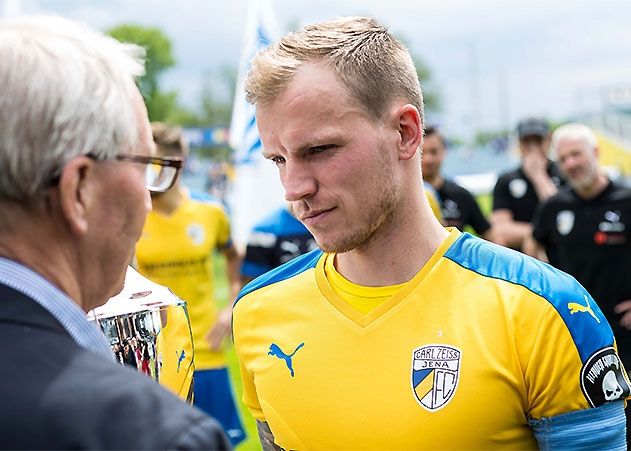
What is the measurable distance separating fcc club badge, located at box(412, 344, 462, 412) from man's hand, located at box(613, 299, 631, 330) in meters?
3.86

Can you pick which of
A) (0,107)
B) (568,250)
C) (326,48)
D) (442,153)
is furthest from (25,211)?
(442,153)

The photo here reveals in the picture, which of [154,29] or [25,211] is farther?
[154,29]

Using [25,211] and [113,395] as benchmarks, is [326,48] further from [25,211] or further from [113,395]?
[113,395]

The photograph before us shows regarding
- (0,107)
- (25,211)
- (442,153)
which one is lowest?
(442,153)

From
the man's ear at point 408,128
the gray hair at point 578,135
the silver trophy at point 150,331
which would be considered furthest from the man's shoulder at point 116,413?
the gray hair at point 578,135

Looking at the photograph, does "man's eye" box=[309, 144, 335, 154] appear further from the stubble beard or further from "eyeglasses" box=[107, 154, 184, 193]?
"eyeglasses" box=[107, 154, 184, 193]

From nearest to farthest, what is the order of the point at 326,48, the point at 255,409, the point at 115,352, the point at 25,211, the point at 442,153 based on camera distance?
the point at 25,211 < the point at 115,352 < the point at 326,48 < the point at 255,409 < the point at 442,153

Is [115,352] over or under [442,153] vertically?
over

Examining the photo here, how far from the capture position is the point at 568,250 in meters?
6.20

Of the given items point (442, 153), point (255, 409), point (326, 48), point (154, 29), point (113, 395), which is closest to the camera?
point (113, 395)

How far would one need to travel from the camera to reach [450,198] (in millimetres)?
7227

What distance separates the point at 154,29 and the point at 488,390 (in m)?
42.7

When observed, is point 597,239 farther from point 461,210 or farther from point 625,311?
point 461,210

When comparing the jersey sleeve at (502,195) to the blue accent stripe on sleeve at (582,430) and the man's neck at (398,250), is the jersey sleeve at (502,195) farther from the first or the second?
the blue accent stripe on sleeve at (582,430)
